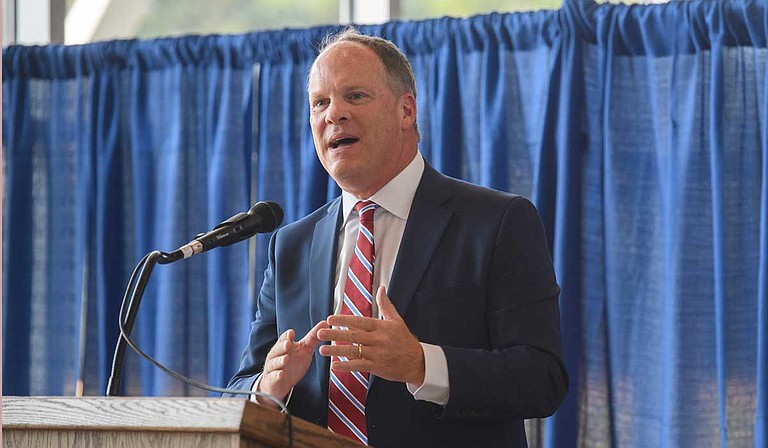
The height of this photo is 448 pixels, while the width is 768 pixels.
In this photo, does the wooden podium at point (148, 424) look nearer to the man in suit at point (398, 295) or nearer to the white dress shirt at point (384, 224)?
the man in suit at point (398, 295)

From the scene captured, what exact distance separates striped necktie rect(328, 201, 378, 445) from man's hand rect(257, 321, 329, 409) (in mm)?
123

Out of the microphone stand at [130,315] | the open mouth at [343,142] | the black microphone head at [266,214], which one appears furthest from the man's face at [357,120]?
the microphone stand at [130,315]

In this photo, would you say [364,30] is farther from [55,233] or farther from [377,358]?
[377,358]

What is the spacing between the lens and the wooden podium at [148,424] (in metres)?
1.21

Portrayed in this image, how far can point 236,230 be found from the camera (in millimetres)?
1847

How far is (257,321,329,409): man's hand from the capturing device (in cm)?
170

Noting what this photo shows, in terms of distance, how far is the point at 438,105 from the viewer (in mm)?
3215

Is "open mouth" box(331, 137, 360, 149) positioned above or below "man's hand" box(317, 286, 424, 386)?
above

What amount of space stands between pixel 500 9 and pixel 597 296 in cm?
108

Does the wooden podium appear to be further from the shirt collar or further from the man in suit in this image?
the shirt collar

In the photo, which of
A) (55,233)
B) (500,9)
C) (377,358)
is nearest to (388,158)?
(377,358)

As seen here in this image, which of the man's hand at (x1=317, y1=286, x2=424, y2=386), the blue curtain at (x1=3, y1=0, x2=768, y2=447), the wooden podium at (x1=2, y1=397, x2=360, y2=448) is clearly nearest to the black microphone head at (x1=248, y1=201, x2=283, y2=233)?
the man's hand at (x1=317, y1=286, x2=424, y2=386)

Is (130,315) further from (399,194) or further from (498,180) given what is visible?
(498,180)

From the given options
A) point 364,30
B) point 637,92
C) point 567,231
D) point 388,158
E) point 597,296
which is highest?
point 364,30
